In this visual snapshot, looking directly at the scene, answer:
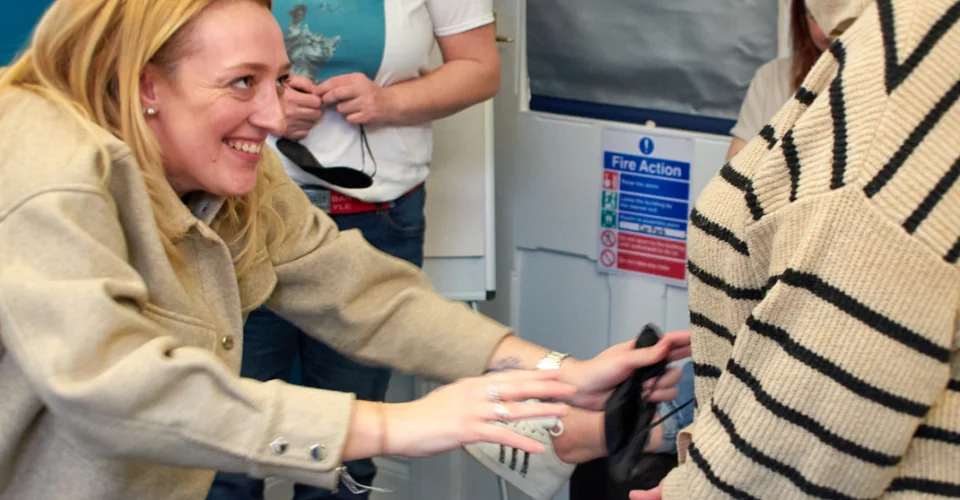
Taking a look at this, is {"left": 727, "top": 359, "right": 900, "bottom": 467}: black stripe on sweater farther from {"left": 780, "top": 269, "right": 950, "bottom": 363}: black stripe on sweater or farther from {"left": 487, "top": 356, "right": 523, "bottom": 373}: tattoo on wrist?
{"left": 487, "top": 356, "right": 523, "bottom": 373}: tattoo on wrist

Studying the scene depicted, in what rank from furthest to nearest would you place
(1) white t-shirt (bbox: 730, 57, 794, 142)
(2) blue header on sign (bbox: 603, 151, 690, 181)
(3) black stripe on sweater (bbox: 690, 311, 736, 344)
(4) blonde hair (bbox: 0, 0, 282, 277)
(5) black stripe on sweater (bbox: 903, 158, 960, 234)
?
1. (2) blue header on sign (bbox: 603, 151, 690, 181)
2. (1) white t-shirt (bbox: 730, 57, 794, 142)
3. (4) blonde hair (bbox: 0, 0, 282, 277)
4. (3) black stripe on sweater (bbox: 690, 311, 736, 344)
5. (5) black stripe on sweater (bbox: 903, 158, 960, 234)

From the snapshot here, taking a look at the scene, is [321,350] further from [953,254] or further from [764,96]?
[953,254]

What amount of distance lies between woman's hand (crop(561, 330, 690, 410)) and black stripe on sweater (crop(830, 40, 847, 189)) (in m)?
0.59

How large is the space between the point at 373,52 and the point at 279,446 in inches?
40.4

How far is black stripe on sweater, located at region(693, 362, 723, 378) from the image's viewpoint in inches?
43.7

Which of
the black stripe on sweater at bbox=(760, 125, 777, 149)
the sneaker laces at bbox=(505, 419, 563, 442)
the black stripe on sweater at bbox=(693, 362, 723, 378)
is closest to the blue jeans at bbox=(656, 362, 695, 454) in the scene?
the sneaker laces at bbox=(505, 419, 563, 442)

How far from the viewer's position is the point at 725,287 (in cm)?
103

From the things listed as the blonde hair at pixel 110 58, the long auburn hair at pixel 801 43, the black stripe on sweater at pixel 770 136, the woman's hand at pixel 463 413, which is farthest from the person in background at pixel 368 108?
the black stripe on sweater at pixel 770 136

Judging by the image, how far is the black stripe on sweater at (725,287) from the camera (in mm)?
1013

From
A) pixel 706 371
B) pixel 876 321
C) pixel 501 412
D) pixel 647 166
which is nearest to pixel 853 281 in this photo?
pixel 876 321

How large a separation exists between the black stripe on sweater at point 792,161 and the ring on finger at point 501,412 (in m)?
0.39

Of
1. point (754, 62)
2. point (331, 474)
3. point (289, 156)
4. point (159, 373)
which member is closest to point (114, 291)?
point (159, 373)

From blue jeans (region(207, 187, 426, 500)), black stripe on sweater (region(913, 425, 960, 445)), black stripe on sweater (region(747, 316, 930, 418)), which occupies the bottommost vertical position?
blue jeans (region(207, 187, 426, 500))

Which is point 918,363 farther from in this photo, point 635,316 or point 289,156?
point 635,316
